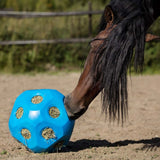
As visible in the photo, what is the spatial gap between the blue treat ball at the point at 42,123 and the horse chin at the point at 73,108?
5cm

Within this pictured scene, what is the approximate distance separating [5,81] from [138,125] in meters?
3.58

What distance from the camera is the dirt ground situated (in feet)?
9.64

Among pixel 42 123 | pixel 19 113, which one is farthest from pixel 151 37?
pixel 19 113

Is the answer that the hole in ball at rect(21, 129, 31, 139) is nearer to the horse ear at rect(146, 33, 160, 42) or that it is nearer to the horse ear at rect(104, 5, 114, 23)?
the horse ear at rect(104, 5, 114, 23)

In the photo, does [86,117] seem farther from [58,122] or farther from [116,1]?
[116,1]

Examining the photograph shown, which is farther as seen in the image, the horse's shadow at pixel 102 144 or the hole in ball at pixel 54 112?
the horse's shadow at pixel 102 144

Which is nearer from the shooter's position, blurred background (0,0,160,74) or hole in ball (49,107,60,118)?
hole in ball (49,107,60,118)

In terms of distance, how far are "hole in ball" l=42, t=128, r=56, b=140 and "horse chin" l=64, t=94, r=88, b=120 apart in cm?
21

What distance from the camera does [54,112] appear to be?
293 centimetres

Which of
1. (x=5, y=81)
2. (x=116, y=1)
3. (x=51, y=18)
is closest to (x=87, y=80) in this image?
(x=116, y=1)

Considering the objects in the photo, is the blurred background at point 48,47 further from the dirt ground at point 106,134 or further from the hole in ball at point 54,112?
the hole in ball at point 54,112

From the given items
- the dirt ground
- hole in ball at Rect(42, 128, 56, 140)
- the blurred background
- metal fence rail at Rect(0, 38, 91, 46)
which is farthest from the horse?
metal fence rail at Rect(0, 38, 91, 46)

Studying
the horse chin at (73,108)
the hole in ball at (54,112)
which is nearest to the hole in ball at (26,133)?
the hole in ball at (54,112)

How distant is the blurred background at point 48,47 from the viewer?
797 centimetres
